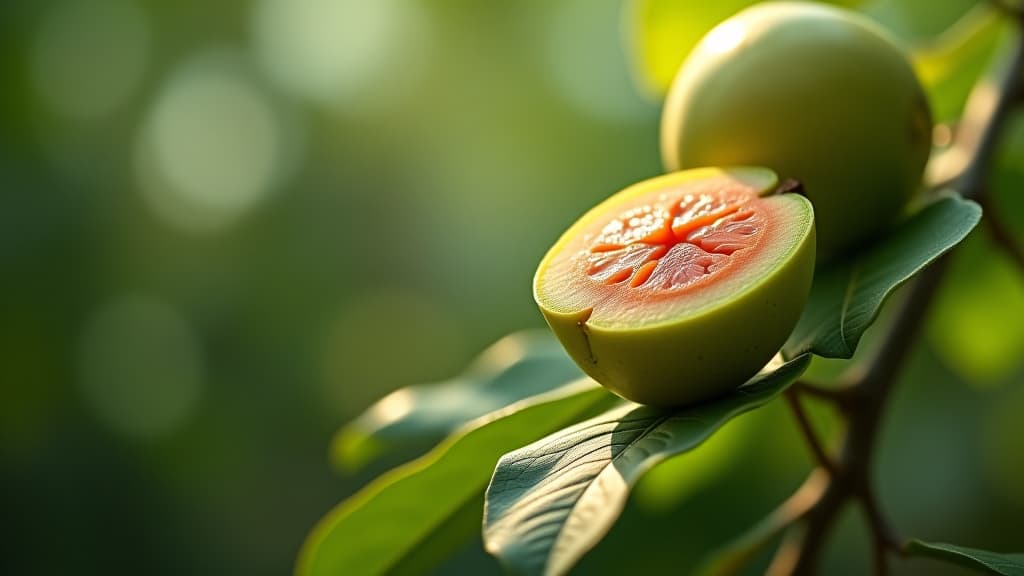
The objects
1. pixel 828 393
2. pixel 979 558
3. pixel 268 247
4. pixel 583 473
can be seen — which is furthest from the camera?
pixel 268 247

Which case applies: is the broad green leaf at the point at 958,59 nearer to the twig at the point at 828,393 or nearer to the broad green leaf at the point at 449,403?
the twig at the point at 828,393

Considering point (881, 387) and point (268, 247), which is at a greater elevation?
point (881, 387)

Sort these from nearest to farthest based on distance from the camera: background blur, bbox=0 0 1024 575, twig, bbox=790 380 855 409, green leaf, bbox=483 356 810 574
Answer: green leaf, bbox=483 356 810 574 → twig, bbox=790 380 855 409 → background blur, bbox=0 0 1024 575

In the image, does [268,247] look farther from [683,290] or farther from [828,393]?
[683,290]

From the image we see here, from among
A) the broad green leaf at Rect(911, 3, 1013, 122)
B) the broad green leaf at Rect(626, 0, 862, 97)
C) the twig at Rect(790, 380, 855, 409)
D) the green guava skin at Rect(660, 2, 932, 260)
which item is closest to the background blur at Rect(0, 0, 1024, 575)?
the broad green leaf at Rect(911, 3, 1013, 122)

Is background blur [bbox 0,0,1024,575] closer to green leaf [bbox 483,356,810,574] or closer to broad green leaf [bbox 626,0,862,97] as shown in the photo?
broad green leaf [bbox 626,0,862,97]

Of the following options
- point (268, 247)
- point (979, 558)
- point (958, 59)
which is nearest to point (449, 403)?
point (979, 558)

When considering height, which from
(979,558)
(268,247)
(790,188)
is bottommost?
(268,247)
